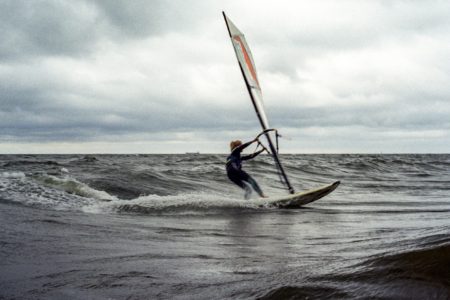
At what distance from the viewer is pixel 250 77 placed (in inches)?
481

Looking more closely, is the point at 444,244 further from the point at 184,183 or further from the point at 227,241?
the point at 184,183

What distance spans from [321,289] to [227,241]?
3.21m

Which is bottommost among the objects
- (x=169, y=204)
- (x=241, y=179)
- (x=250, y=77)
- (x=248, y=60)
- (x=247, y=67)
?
(x=169, y=204)

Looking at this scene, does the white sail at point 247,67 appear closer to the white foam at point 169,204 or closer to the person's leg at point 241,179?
the person's leg at point 241,179

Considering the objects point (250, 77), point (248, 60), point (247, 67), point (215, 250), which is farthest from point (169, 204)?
point (215, 250)

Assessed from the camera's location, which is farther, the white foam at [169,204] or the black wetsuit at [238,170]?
the black wetsuit at [238,170]

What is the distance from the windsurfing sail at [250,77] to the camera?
11.7m

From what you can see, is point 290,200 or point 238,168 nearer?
point 290,200

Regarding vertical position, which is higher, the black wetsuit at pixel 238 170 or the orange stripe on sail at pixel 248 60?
the orange stripe on sail at pixel 248 60

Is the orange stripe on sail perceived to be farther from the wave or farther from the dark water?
the wave

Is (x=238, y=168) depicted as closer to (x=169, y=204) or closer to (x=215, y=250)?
(x=169, y=204)

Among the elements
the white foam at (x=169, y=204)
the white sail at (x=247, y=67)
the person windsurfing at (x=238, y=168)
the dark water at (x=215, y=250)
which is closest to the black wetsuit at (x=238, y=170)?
the person windsurfing at (x=238, y=168)

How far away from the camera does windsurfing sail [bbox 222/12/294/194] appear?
11.7 meters

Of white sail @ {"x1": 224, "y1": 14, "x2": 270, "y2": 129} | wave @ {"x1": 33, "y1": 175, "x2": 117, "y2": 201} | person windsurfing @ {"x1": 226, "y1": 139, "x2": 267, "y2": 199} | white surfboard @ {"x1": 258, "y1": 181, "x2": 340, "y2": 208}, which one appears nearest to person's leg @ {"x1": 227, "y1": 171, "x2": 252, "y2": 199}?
person windsurfing @ {"x1": 226, "y1": 139, "x2": 267, "y2": 199}
